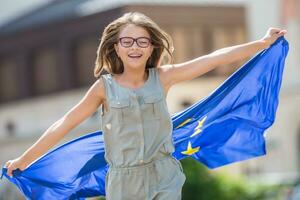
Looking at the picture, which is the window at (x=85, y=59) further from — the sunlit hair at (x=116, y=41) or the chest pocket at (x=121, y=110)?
the chest pocket at (x=121, y=110)

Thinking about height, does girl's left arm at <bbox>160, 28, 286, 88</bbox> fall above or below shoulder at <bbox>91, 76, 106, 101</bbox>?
above

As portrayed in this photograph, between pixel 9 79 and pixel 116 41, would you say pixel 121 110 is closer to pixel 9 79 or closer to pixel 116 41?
pixel 116 41

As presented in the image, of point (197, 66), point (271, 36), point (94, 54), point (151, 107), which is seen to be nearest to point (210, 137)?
point (271, 36)

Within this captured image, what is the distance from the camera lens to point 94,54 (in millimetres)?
41375

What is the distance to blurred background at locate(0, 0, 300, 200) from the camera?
123 ft

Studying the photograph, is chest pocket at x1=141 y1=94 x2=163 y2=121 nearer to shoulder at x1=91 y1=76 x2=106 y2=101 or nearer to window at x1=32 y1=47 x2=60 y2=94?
shoulder at x1=91 y1=76 x2=106 y2=101

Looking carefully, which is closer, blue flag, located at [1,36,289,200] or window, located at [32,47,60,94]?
blue flag, located at [1,36,289,200]

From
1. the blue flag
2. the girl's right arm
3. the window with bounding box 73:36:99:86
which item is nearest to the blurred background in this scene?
the window with bounding box 73:36:99:86

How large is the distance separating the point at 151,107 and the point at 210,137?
143cm

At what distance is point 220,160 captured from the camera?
24.6 ft

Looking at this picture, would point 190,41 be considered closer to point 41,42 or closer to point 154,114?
point 41,42

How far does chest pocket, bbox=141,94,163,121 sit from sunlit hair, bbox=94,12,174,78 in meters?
0.35

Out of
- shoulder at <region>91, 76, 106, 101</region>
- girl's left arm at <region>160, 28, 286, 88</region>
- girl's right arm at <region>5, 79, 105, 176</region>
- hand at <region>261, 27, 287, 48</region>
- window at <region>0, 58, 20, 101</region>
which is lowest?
window at <region>0, 58, 20, 101</region>

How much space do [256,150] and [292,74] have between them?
30.3 metres
